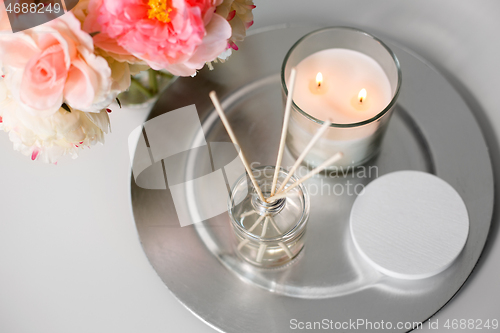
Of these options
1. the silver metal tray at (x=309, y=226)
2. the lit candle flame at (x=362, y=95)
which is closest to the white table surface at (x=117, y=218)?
the silver metal tray at (x=309, y=226)

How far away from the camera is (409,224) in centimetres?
41

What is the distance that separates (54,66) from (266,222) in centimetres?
22

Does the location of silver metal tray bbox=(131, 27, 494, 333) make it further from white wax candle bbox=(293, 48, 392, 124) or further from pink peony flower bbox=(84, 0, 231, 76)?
pink peony flower bbox=(84, 0, 231, 76)

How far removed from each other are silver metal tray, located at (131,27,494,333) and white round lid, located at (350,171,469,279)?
0.02m

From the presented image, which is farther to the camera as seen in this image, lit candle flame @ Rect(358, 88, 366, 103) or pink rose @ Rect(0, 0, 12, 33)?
lit candle flame @ Rect(358, 88, 366, 103)

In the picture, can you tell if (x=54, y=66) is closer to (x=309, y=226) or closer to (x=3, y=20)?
Answer: (x=3, y=20)

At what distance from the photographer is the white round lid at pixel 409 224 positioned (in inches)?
15.8

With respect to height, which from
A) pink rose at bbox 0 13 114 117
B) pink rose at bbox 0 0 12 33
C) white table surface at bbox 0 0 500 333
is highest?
pink rose at bbox 0 0 12 33

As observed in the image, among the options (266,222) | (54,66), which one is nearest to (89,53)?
(54,66)

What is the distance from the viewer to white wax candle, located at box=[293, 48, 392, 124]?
432 millimetres

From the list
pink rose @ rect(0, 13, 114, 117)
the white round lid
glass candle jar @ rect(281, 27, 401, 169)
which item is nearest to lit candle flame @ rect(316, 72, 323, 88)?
glass candle jar @ rect(281, 27, 401, 169)

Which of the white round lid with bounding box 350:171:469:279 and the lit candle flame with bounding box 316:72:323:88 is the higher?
the lit candle flame with bounding box 316:72:323:88

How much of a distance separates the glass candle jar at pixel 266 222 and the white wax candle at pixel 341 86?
0.26 feet

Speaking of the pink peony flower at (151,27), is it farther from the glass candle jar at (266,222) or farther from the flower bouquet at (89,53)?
the glass candle jar at (266,222)
